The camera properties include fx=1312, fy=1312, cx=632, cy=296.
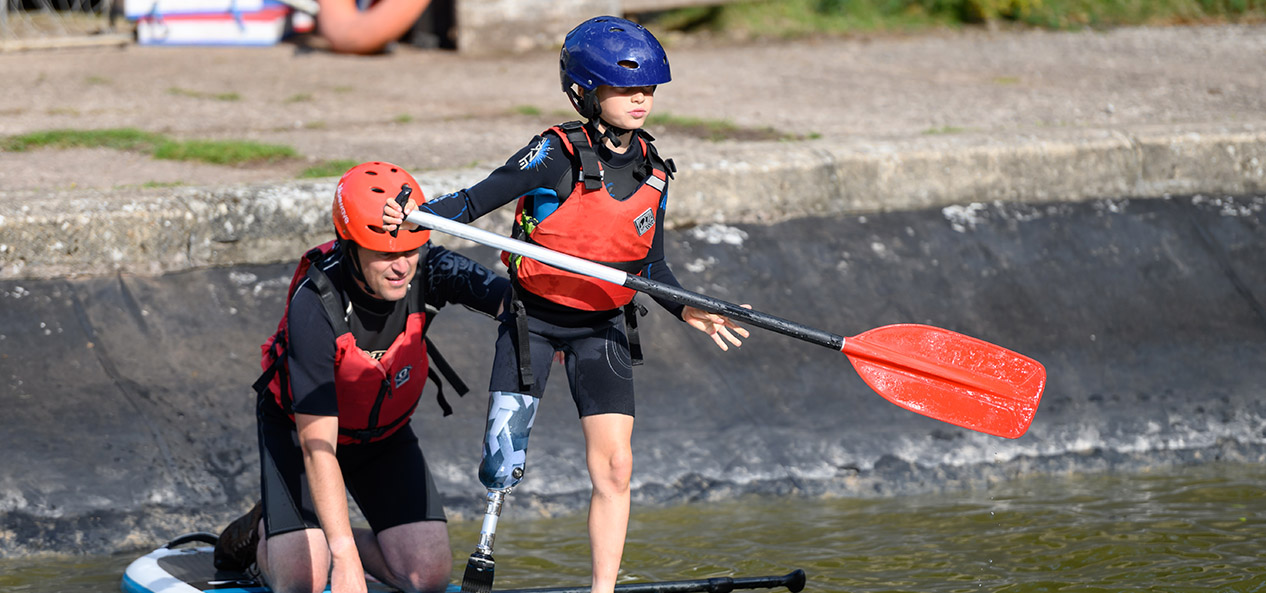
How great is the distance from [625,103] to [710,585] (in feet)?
4.93

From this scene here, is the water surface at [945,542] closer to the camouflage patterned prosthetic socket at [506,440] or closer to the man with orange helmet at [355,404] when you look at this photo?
the man with orange helmet at [355,404]

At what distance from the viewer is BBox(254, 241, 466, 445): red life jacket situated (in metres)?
3.62

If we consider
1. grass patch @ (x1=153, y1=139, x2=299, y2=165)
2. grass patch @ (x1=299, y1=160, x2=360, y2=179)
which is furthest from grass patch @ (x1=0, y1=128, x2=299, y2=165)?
grass patch @ (x1=299, y1=160, x2=360, y2=179)

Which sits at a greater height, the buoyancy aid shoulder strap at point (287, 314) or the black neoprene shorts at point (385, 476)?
the buoyancy aid shoulder strap at point (287, 314)

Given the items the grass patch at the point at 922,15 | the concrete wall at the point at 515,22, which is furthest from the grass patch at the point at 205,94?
the grass patch at the point at 922,15

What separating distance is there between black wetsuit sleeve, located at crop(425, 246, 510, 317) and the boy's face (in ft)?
1.94

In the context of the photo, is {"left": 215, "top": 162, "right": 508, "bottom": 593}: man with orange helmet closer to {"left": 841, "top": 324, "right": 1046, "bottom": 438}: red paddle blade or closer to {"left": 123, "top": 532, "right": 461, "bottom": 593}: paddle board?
{"left": 123, "top": 532, "right": 461, "bottom": 593}: paddle board

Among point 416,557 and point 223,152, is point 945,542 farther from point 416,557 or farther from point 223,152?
point 223,152

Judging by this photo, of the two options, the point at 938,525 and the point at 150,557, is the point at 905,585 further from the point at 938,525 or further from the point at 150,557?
the point at 150,557

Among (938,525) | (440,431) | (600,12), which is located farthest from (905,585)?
(600,12)

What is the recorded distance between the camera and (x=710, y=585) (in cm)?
407

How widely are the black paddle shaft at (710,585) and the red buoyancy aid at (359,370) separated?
0.66m

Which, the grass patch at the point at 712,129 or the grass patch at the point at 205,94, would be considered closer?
the grass patch at the point at 712,129

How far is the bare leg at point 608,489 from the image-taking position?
377 cm
